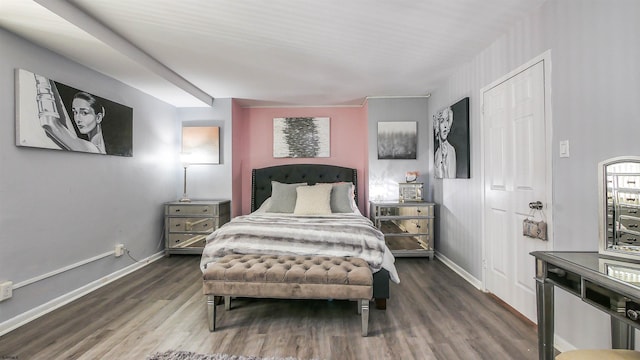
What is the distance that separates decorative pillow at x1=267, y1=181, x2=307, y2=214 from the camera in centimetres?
394

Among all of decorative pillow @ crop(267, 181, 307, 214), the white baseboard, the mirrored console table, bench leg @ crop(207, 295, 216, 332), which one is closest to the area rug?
bench leg @ crop(207, 295, 216, 332)

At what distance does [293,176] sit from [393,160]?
1.60 metres

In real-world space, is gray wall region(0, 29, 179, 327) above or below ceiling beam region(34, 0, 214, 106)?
below

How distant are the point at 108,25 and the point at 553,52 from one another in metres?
3.36

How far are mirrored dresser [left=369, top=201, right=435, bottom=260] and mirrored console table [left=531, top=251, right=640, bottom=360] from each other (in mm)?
2651

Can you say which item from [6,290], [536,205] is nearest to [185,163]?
[6,290]

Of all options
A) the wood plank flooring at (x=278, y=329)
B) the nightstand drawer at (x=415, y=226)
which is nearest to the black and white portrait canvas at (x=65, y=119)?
the wood plank flooring at (x=278, y=329)

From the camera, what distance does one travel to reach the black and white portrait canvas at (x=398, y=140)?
455cm

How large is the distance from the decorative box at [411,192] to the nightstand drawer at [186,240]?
291 centimetres

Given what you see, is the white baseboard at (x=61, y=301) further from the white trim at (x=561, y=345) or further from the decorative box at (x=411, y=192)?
the white trim at (x=561, y=345)

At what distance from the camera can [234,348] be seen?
6.56 ft

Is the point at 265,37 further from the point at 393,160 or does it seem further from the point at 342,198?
the point at 393,160

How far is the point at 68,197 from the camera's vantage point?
9.08 ft

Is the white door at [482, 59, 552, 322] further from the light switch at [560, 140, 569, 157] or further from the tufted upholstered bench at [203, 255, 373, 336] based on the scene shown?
the tufted upholstered bench at [203, 255, 373, 336]
